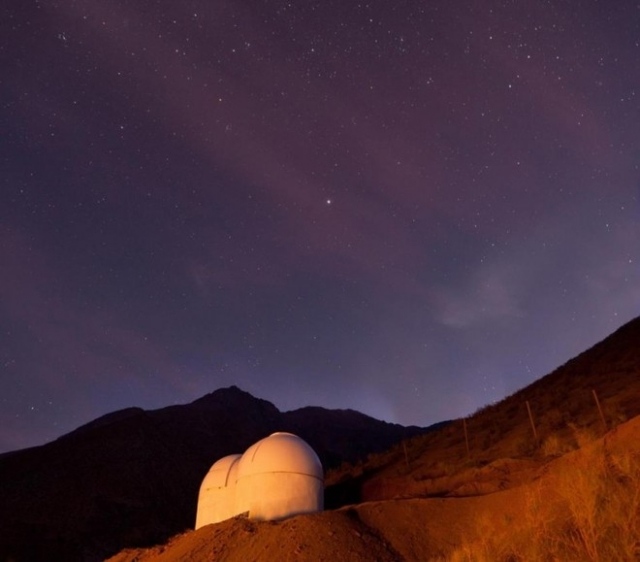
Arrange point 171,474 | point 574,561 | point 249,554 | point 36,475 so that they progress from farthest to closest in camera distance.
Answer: point 171,474
point 36,475
point 249,554
point 574,561

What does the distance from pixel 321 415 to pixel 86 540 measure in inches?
2532

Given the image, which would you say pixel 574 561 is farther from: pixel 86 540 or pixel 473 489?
pixel 86 540

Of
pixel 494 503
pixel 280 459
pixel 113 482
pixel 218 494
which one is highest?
pixel 113 482

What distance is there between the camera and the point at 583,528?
313 inches

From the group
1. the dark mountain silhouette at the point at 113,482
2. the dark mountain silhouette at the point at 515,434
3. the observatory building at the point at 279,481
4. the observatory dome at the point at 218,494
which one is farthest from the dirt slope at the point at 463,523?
the dark mountain silhouette at the point at 113,482

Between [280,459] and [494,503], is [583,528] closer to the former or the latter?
[494,503]

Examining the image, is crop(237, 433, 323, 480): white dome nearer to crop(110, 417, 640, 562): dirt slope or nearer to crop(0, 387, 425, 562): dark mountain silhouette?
crop(110, 417, 640, 562): dirt slope

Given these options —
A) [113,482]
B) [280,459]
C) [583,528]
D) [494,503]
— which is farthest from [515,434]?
[113,482]

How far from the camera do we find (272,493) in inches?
638

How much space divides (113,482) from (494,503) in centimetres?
4313

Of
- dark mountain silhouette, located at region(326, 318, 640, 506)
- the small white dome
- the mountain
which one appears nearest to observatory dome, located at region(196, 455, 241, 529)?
the small white dome

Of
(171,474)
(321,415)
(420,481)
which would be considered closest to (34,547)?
(171,474)

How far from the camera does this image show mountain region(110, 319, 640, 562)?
839 centimetres

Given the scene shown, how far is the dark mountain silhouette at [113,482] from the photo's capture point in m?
39.7
